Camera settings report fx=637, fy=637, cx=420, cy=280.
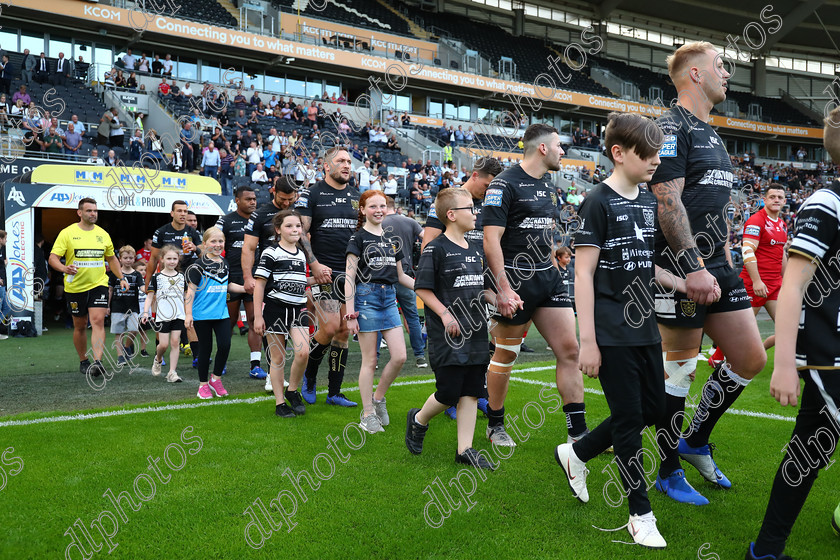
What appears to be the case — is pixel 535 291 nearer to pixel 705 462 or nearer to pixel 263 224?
pixel 705 462

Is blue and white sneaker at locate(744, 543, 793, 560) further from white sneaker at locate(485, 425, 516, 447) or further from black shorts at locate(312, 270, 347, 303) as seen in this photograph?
black shorts at locate(312, 270, 347, 303)

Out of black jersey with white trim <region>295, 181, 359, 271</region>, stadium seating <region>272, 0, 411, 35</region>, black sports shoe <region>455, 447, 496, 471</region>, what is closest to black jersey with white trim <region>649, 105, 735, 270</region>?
black sports shoe <region>455, 447, 496, 471</region>

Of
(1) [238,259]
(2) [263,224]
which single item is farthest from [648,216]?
(1) [238,259]

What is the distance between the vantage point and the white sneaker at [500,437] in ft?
15.1

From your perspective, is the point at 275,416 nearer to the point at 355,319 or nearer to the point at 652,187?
the point at 355,319

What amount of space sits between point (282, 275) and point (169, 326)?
3159mm

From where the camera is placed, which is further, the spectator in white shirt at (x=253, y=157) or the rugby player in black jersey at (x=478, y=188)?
the spectator in white shirt at (x=253, y=157)

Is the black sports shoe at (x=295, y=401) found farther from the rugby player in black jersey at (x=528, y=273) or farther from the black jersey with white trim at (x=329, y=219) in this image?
the rugby player in black jersey at (x=528, y=273)

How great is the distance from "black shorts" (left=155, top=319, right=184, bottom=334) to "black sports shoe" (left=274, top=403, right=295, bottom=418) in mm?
3073

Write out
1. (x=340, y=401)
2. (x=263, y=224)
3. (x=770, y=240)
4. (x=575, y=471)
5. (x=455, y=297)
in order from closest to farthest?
(x=575, y=471), (x=455, y=297), (x=340, y=401), (x=263, y=224), (x=770, y=240)

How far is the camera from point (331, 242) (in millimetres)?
6008

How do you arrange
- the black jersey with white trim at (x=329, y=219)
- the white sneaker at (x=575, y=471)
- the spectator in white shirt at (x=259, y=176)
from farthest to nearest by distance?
the spectator in white shirt at (x=259, y=176) → the black jersey with white trim at (x=329, y=219) → the white sneaker at (x=575, y=471)

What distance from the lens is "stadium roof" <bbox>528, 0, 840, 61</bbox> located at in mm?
45469

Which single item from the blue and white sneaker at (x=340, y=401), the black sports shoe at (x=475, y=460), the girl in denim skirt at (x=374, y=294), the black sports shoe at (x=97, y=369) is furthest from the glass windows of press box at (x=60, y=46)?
the black sports shoe at (x=475, y=460)
